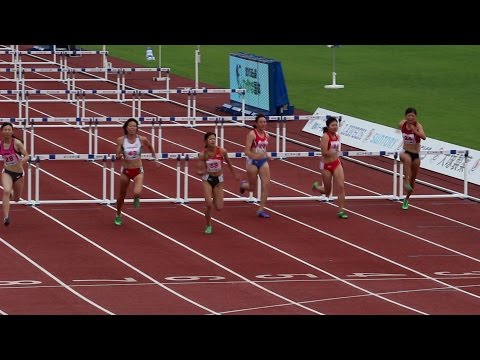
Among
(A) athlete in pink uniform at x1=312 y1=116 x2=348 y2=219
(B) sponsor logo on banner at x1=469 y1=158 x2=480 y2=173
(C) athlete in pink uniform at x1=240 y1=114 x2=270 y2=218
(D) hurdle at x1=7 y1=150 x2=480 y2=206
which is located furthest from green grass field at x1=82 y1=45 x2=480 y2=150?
(C) athlete in pink uniform at x1=240 y1=114 x2=270 y2=218

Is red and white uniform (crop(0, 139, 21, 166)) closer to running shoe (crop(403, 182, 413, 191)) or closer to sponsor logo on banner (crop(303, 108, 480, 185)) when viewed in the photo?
running shoe (crop(403, 182, 413, 191))

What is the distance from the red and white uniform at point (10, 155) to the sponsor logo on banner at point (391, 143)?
6.25 metres

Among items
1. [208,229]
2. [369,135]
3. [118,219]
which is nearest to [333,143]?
[208,229]

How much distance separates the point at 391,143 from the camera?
2636 cm

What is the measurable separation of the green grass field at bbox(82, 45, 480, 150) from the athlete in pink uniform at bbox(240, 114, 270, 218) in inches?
317

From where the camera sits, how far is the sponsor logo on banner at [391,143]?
24.1 m

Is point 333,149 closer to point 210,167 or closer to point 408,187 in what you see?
point 408,187

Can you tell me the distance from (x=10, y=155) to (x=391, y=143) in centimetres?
931

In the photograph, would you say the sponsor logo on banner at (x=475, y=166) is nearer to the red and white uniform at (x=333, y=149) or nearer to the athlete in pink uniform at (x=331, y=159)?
the athlete in pink uniform at (x=331, y=159)

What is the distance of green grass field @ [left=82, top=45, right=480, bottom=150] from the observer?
3216 cm

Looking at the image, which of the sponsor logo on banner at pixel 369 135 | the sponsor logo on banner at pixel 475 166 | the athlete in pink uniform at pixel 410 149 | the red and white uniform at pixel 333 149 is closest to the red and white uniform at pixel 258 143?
the red and white uniform at pixel 333 149
